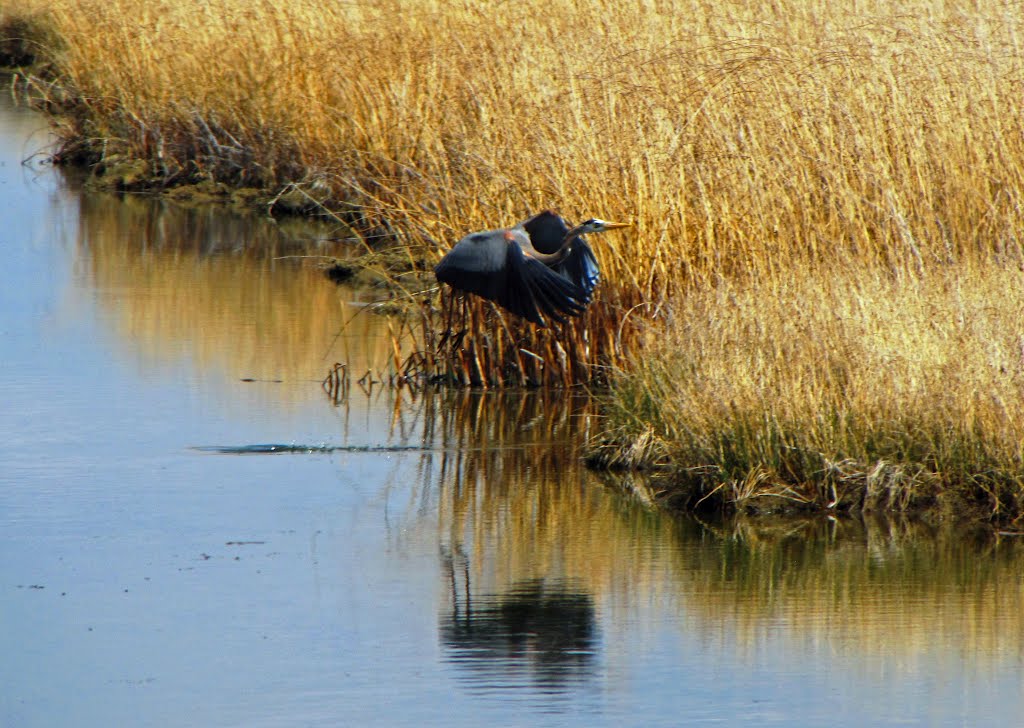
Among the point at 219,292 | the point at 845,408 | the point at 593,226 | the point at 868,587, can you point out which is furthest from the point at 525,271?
the point at 219,292

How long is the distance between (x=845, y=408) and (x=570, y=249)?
1446 millimetres

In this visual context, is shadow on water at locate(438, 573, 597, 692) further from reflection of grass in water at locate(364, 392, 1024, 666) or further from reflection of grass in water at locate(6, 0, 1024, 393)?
reflection of grass in water at locate(6, 0, 1024, 393)

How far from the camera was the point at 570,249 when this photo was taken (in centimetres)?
752

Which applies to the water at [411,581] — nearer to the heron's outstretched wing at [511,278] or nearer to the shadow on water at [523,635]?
the shadow on water at [523,635]

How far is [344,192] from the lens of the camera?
44.1ft

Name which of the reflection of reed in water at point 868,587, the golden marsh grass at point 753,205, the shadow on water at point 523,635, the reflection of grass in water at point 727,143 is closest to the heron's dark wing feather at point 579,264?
Answer: the golden marsh grass at point 753,205

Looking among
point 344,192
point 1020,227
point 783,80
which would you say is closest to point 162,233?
point 344,192

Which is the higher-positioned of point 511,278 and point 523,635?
point 511,278

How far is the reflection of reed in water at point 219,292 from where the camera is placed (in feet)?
32.3

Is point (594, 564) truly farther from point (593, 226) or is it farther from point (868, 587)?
point (593, 226)

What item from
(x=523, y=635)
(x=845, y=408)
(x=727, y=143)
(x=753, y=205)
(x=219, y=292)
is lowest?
(x=523, y=635)

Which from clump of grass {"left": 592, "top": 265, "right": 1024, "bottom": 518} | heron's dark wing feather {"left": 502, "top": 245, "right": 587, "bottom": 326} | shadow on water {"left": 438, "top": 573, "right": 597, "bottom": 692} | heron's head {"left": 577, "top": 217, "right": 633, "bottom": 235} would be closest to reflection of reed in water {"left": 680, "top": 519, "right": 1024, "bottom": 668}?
clump of grass {"left": 592, "top": 265, "right": 1024, "bottom": 518}

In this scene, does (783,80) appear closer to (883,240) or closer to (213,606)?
(883,240)

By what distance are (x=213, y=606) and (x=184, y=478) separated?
1.67 m
